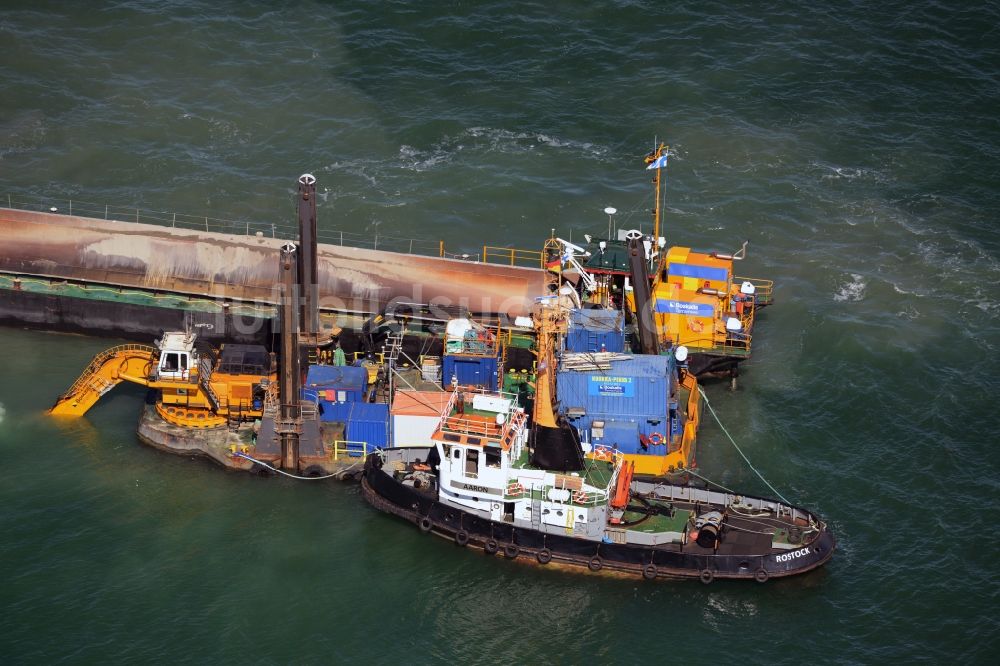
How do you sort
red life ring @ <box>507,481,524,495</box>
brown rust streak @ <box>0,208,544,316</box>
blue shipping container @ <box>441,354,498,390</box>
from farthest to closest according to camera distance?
1. brown rust streak @ <box>0,208,544,316</box>
2. blue shipping container @ <box>441,354,498,390</box>
3. red life ring @ <box>507,481,524,495</box>

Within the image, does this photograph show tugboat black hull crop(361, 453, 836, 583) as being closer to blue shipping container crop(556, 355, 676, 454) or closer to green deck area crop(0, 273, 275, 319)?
blue shipping container crop(556, 355, 676, 454)

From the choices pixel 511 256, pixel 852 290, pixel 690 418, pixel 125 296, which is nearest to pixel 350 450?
pixel 690 418

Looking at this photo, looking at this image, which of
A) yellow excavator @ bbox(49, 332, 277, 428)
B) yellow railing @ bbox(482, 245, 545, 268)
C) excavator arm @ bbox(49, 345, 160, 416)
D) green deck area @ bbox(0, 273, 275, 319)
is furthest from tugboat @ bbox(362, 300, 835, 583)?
yellow railing @ bbox(482, 245, 545, 268)

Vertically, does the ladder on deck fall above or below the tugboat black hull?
above

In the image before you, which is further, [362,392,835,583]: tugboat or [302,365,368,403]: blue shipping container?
[302,365,368,403]: blue shipping container

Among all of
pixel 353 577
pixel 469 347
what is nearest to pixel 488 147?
pixel 469 347

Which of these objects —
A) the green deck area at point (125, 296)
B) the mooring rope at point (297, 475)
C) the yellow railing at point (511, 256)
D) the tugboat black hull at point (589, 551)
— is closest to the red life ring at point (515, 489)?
the tugboat black hull at point (589, 551)
